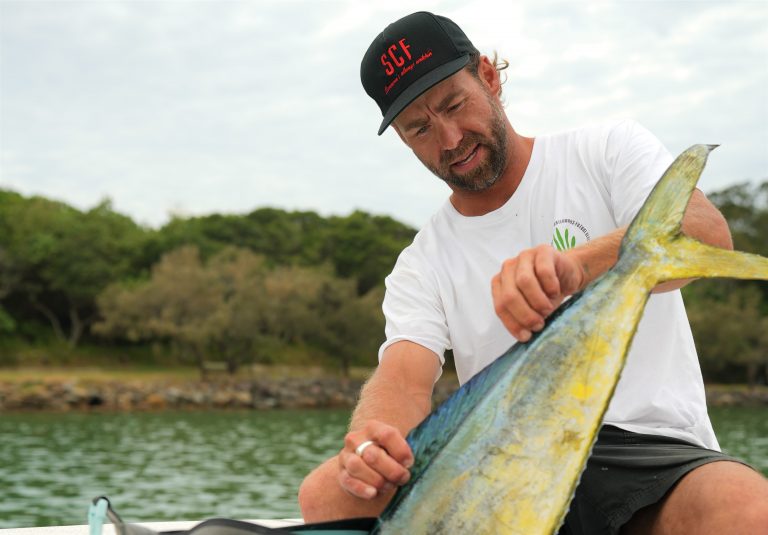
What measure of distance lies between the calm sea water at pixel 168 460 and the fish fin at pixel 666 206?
14545mm

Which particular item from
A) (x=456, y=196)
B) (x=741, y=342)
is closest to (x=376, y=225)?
(x=741, y=342)

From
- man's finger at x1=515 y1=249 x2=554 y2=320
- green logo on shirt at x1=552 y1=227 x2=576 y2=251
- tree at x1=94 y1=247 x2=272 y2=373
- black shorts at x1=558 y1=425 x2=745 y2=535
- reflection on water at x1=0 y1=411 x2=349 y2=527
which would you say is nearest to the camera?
man's finger at x1=515 y1=249 x2=554 y2=320

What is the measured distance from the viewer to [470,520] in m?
1.69

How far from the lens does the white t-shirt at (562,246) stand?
2527 mm

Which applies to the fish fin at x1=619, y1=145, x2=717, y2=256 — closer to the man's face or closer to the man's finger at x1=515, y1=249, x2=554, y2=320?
the man's finger at x1=515, y1=249, x2=554, y2=320

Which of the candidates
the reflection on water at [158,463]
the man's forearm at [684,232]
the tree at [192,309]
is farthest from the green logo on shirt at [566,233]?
the tree at [192,309]

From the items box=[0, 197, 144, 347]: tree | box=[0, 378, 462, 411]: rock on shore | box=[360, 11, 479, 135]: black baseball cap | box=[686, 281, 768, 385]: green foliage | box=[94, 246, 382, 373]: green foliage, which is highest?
box=[0, 197, 144, 347]: tree

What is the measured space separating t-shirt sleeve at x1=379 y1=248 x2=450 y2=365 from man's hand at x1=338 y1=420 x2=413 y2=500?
0.87 m

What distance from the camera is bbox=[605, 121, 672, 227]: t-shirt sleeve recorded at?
2615mm

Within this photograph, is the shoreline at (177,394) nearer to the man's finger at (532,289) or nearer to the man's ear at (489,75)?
the man's ear at (489,75)

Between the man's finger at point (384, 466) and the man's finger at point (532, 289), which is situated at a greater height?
the man's finger at point (532, 289)

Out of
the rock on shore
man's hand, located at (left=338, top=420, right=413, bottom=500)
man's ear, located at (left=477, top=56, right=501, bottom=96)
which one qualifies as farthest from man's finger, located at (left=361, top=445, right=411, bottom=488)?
the rock on shore

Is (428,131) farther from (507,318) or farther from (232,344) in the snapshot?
(232,344)

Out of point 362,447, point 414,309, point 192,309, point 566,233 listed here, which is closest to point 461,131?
point 566,233
